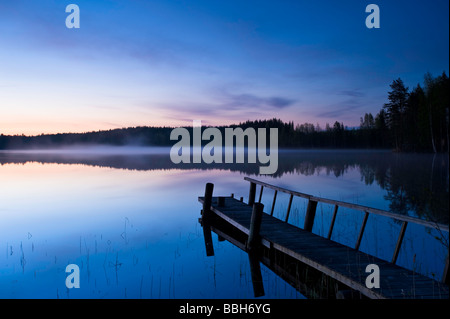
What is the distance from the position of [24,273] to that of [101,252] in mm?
2256

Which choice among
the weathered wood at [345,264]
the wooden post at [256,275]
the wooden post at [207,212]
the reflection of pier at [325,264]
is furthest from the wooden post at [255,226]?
the wooden post at [207,212]

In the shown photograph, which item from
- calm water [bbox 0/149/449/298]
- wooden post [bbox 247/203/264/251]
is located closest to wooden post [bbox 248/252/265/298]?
calm water [bbox 0/149/449/298]

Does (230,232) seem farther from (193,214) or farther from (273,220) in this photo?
(193,214)

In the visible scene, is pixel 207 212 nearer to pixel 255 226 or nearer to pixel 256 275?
pixel 255 226

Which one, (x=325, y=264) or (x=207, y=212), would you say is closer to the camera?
(x=325, y=264)

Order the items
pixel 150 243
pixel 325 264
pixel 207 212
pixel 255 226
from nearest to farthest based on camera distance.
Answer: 1. pixel 325 264
2. pixel 255 226
3. pixel 150 243
4. pixel 207 212

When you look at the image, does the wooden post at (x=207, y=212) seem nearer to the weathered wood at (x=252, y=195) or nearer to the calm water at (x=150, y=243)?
the calm water at (x=150, y=243)

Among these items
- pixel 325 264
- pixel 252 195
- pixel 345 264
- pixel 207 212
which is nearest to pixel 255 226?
pixel 325 264

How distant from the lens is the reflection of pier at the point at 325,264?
5.31 meters

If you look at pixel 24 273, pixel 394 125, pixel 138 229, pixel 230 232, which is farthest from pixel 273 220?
pixel 394 125

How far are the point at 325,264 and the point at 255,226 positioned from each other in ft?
8.83

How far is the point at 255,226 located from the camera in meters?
8.83

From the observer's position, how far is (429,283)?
5.45m

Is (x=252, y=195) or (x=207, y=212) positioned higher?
(x=252, y=195)
